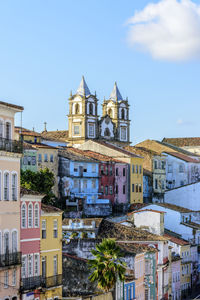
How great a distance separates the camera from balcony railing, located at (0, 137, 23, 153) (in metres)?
44.0

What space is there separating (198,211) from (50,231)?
62449 millimetres

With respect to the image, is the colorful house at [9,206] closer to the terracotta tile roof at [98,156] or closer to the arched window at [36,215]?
the arched window at [36,215]

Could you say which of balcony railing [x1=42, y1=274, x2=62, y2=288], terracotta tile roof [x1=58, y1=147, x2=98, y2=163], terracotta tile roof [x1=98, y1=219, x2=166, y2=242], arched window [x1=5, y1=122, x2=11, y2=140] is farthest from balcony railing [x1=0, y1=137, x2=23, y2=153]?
terracotta tile roof [x1=58, y1=147, x2=98, y2=163]

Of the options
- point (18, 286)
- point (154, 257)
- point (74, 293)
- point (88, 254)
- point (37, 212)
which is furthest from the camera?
point (154, 257)

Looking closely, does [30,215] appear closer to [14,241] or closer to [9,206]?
[14,241]

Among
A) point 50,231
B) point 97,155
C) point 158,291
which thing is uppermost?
point 97,155

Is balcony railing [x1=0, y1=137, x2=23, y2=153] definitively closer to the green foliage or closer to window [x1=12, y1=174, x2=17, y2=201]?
A: window [x1=12, y1=174, x2=17, y2=201]

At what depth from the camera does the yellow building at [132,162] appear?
113 metres

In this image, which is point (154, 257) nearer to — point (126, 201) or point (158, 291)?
point (158, 291)

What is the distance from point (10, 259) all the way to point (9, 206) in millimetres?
3071

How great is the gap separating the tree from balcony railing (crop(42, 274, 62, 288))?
4.86 metres

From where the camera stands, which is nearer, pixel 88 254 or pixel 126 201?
pixel 88 254

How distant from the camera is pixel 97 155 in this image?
111 m

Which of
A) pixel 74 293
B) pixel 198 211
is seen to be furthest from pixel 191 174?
pixel 74 293
